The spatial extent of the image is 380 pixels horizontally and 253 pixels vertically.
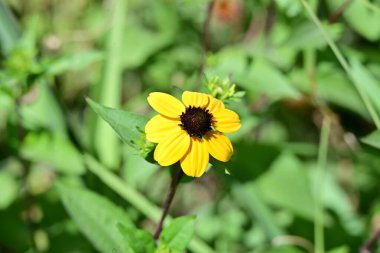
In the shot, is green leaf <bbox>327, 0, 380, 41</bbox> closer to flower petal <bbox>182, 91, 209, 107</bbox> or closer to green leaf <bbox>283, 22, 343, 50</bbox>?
green leaf <bbox>283, 22, 343, 50</bbox>

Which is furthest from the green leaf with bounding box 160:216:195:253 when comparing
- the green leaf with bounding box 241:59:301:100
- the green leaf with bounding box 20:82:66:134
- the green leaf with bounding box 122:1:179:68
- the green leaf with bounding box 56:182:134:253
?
the green leaf with bounding box 122:1:179:68

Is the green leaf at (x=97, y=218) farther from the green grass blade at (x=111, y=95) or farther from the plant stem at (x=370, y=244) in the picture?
the plant stem at (x=370, y=244)

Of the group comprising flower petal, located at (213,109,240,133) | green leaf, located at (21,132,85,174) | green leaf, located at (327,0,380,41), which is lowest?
green leaf, located at (21,132,85,174)

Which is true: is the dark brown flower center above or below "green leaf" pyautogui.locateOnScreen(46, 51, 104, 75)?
above

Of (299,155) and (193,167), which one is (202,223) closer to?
(299,155)

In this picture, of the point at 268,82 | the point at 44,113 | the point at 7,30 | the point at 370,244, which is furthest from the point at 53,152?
the point at 370,244

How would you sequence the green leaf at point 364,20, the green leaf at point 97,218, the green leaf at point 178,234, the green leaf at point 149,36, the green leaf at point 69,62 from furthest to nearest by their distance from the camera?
the green leaf at point 149,36 → the green leaf at point 364,20 → the green leaf at point 69,62 → the green leaf at point 97,218 → the green leaf at point 178,234

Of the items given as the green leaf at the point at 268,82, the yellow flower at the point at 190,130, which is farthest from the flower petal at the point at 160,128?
the green leaf at the point at 268,82
